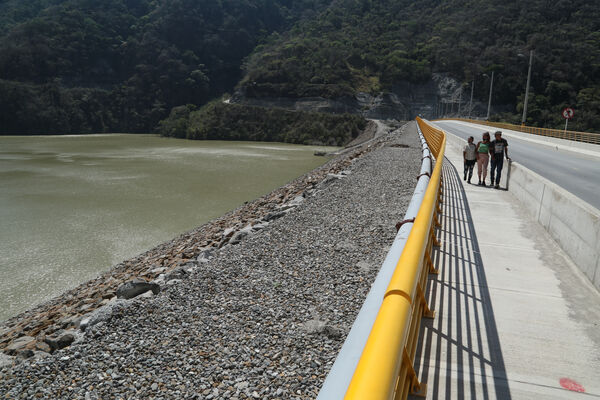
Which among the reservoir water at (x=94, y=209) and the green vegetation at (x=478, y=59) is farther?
the green vegetation at (x=478, y=59)

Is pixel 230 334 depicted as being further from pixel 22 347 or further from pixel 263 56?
pixel 263 56

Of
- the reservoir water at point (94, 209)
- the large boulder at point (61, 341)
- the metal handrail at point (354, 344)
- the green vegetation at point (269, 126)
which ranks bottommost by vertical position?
the reservoir water at point (94, 209)

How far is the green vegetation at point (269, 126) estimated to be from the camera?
6669cm

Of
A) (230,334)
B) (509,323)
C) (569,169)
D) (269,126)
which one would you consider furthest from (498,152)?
(269,126)

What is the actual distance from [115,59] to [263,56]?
169 ft

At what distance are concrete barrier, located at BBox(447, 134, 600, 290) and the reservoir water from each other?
10903 mm

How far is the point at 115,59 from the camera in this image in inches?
4936

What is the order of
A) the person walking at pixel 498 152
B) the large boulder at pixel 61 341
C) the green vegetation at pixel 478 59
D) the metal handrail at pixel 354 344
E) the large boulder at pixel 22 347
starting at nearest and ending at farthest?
the metal handrail at pixel 354 344, the large boulder at pixel 61 341, the large boulder at pixel 22 347, the person walking at pixel 498 152, the green vegetation at pixel 478 59

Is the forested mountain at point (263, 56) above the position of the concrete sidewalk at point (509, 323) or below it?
above

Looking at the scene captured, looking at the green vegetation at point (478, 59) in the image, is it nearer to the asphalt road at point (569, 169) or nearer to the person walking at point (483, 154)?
the asphalt road at point (569, 169)

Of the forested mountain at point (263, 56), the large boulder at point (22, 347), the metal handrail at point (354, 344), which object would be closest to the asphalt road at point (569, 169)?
the metal handrail at point (354, 344)

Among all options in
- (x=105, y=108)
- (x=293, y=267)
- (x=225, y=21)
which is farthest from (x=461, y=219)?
(x=225, y=21)

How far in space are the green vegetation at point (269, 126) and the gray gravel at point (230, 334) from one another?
5800 cm

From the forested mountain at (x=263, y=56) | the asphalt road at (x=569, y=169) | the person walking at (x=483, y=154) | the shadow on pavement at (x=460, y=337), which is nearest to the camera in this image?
the shadow on pavement at (x=460, y=337)
